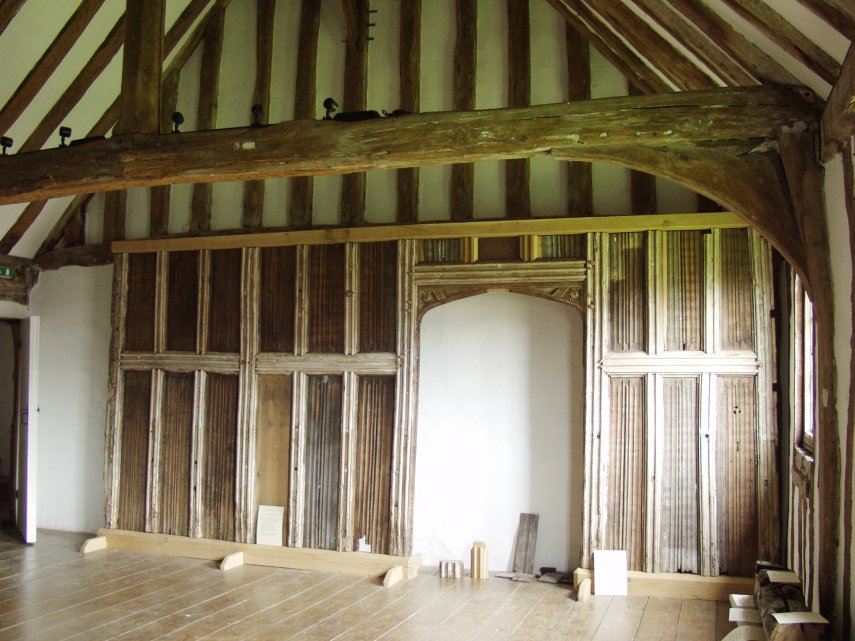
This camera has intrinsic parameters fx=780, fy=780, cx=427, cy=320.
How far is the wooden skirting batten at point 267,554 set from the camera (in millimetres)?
6270

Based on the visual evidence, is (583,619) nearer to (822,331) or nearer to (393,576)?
(393,576)

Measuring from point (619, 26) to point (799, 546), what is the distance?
348 cm

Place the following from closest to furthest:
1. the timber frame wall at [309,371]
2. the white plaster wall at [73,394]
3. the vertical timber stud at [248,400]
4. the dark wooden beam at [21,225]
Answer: the timber frame wall at [309,371]
the vertical timber stud at [248,400]
the dark wooden beam at [21,225]
the white plaster wall at [73,394]

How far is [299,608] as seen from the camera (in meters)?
5.43

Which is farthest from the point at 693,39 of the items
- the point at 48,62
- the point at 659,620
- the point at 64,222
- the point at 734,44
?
the point at 64,222

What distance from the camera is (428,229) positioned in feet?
20.9

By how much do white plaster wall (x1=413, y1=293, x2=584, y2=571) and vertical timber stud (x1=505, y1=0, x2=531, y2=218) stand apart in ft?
2.55

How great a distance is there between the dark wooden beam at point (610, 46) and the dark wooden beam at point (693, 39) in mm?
1302

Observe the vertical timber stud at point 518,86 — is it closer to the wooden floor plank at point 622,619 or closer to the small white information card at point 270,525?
the wooden floor plank at point 622,619

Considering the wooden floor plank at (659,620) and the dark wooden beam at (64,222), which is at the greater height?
the dark wooden beam at (64,222)

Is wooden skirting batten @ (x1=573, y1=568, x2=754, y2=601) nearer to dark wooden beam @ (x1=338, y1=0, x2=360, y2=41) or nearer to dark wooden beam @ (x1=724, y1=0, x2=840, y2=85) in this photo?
dark wooden beam @ (x1=724, y1=0, x2=840, y2=85)

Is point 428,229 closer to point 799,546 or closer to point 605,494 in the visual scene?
point 605,494

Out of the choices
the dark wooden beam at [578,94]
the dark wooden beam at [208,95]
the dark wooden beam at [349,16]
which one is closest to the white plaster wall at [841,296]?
the dark wooden beam at [578,94]

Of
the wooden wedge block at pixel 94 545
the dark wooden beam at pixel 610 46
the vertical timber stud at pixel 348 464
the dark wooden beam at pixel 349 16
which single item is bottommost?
the wooden wedge block at pixel 94 545
